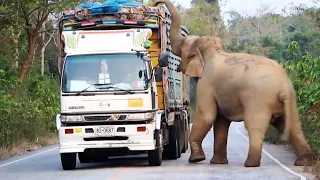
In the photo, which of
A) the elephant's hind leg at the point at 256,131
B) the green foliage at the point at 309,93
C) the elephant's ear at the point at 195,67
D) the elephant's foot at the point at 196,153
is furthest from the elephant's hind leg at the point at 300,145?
the elephant's ear at the point at 195,67

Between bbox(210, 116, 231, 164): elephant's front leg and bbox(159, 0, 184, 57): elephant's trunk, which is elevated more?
bbox(159, 0, 184, 57): elephant's trunk

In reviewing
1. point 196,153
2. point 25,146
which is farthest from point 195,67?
point 25,146

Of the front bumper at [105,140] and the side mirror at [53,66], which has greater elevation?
the side mirror at [53,66]

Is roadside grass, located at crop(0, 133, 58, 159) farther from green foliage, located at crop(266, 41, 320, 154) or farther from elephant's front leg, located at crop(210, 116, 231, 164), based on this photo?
green foliage, located at crop(266, 41, 320, 154)

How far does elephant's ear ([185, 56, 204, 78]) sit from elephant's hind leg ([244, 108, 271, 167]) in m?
2.35

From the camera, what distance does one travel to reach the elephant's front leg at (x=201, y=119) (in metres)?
18.6

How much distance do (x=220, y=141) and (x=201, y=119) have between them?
741 millimetres

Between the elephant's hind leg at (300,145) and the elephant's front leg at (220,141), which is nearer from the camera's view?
the elephant's hind leg at (300,145)

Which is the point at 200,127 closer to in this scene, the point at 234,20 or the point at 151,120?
the point at 151,120

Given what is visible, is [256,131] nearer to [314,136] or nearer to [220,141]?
[220,141]

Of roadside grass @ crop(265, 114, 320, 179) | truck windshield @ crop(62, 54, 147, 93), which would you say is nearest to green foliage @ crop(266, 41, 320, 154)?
roadside grass @ crop(265, 114, 320, 179)

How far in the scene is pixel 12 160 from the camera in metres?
22.4

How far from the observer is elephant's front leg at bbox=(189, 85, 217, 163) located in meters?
18.6

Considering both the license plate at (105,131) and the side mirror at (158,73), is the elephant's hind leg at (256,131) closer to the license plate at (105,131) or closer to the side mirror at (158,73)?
the side mirror at (158,73)
